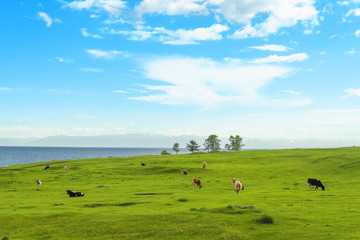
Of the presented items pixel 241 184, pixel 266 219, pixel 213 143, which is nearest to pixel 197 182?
pixel 241 184

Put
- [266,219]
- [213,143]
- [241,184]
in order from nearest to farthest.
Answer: [266,219], [241,184], [213,143]

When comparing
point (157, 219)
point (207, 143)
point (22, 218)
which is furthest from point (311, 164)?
point (207, 143)

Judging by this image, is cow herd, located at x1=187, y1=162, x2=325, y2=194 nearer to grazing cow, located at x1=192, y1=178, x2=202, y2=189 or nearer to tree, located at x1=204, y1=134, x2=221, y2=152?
grazing cow, located at x1=192, y1=178, x2=202, y2=189

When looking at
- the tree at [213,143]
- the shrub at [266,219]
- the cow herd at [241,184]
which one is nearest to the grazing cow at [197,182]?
the cow herd at [241,184]

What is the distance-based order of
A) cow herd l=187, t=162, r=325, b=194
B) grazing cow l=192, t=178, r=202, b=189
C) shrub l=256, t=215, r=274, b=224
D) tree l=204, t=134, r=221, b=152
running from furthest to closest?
tree l=204, t=134, r=221, b=152, grazing cow l=192, t=178, r=202, b=189, cow herd l=187, t=162, r=325, b=194, shrub l=256, t=215, r=274, b=224

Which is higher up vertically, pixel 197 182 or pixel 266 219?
pixel 266 219

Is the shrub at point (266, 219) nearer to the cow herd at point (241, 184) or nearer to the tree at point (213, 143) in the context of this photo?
the cow herd at point (241, 184)

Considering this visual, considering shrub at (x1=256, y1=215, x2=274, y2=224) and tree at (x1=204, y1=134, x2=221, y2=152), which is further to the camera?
tree at (x1=204, y1=134, x2=221, y2=152)

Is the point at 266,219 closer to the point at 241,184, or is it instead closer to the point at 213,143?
the point at 241,184

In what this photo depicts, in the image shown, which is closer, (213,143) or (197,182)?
(197,182)

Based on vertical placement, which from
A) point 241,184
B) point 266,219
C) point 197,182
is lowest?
point 197,182

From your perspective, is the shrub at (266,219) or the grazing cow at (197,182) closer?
the shrub at (266,219)

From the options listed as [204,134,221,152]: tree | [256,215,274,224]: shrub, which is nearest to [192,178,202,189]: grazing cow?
[256,215,274,224]: shrub

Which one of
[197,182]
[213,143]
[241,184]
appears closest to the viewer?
[241,184]
